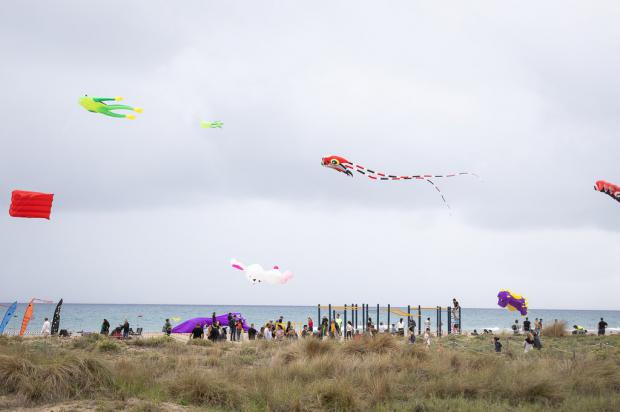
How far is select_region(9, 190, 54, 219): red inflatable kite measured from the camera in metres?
18.9

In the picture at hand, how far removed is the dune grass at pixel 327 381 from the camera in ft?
33.9

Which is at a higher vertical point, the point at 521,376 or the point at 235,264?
the point at 235,264

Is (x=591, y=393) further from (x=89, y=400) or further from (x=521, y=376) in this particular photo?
(x=89, y=400)

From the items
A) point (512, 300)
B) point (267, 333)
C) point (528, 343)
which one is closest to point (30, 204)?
point (267, 333)

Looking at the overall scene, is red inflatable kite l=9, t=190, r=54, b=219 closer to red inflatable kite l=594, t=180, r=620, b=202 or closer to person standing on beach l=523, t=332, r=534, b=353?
person standing on beach l=523, t=332, r=534, b=353

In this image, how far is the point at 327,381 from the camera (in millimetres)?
11258

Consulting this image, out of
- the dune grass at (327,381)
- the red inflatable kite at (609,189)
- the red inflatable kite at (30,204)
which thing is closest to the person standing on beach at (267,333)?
the dune grass at (327,381)

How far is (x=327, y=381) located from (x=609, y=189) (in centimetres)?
1370

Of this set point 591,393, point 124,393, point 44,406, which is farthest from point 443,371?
point 44,406

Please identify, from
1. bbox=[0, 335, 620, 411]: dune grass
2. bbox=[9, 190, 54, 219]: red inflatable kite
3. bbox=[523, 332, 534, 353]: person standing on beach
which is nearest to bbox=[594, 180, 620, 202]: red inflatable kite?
bbox=[523, 332, 534, 353]: person standing on beach

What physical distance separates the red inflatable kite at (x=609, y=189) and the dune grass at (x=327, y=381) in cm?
726

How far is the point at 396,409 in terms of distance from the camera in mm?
10422

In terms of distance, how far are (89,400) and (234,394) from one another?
261cm

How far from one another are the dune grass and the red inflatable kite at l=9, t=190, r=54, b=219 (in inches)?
285
